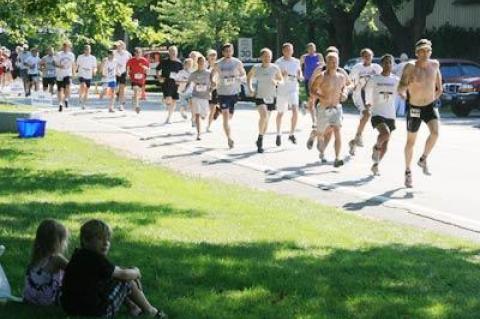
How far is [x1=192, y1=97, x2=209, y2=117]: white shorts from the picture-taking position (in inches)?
787

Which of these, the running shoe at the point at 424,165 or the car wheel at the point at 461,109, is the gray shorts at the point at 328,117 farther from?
the car wheel at the point at 461,109

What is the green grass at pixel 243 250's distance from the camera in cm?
684

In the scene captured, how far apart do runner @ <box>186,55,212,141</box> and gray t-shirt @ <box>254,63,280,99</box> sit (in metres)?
1.95

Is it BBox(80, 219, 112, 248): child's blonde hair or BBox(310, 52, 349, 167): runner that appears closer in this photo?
BBox(80, 219, 112, 248): child's blonde hair

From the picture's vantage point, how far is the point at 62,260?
6.41 metres

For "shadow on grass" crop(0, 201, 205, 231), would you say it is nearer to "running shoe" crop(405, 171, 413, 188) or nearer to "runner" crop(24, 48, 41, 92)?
"running shoe" crop(405, 171, 413, 188)

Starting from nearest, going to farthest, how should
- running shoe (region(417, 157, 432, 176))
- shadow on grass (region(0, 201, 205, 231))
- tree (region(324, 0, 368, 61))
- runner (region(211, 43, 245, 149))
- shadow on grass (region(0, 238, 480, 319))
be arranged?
shadow on grass (region(0, 238, 480, 319))
shadow on grass (region(0, 201, 205, 231))
running shoe (region(417, 157, 432, 176))
runner (region(211, 43, 245, 149))
tree (region(324, 0, 368, 61))

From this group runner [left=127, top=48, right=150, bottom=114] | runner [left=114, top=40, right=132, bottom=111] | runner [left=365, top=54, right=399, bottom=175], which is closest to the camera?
runner [left=365, top=54, right=399, bottom=175]

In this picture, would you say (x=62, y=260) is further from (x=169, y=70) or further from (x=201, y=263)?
(x=169, y=70)

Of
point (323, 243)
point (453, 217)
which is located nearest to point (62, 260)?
point (323, 243)

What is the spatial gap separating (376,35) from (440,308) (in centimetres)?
4838

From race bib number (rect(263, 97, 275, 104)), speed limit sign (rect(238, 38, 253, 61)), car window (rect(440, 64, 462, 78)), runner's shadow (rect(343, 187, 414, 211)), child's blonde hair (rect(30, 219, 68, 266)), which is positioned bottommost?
runner's shadow (rect(343, 187, 414, 211))

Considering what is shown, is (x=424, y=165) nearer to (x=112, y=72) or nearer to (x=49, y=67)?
(x=112, y=72)

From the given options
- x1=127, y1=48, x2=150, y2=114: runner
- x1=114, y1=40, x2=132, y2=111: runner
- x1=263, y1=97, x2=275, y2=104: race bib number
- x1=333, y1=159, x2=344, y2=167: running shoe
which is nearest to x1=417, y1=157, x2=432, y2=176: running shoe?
x1=333, y1=159, x2=344, y2=167: running shoe
